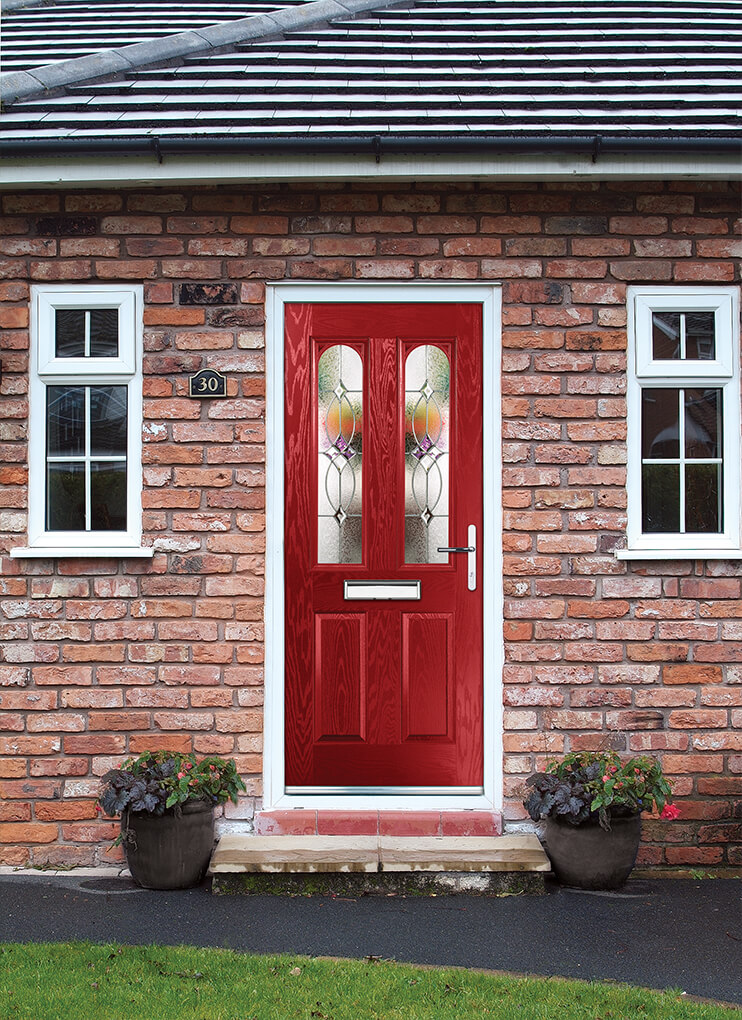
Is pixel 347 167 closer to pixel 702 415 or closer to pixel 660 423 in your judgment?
pixel 660 423

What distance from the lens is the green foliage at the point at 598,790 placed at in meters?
4.68

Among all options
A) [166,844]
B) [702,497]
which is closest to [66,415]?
[166,844]

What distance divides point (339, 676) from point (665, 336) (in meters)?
2.56

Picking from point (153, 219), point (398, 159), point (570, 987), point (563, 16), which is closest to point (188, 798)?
point (570, 987)

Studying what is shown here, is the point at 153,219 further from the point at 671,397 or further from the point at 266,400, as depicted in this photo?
the point at 671,397

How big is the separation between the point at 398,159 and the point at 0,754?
12.2 ft

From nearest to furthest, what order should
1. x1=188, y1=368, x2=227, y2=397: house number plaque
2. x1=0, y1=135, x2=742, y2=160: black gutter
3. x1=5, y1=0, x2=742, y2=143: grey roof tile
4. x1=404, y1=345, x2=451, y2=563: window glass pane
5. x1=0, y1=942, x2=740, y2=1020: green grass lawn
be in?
x1=0, y1=942, x2=740, y2=1020: green grass lawn < x1=0, y1=135, x2=742, y2=160: black gutter < x1=5, y1=0, x2=742, y2=143: grey roof tile < x1=188, y1=368, x2=227, y2=397: house number plaque < x1=404, y1=345, x2=451, y2=563: window glass pane

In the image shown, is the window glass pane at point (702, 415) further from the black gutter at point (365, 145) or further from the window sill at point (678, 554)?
the black gutter at point (365, 145)

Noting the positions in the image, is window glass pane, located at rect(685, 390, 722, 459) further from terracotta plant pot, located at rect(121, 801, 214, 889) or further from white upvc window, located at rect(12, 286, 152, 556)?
terracotta plant pot, located at rect(121, 801, 214, 889)

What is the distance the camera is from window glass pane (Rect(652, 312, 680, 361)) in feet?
17.5

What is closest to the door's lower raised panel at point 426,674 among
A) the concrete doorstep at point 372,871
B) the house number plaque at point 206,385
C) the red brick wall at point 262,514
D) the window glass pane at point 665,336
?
the red brick wall at point 262,514

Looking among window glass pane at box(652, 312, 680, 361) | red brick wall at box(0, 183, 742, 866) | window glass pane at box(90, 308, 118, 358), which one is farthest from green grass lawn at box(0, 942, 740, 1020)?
window glass pane at box(652, 312, 680, 361)

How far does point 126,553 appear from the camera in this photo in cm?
514

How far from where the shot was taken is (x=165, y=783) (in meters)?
4.73
